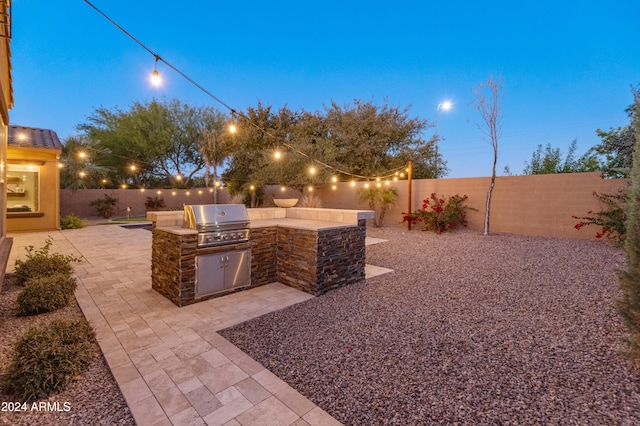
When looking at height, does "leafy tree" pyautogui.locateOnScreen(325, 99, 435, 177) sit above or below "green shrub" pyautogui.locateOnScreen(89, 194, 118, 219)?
above

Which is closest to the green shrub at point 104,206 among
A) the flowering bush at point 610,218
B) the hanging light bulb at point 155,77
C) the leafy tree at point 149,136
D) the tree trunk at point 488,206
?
the leafy tree at point 149,136

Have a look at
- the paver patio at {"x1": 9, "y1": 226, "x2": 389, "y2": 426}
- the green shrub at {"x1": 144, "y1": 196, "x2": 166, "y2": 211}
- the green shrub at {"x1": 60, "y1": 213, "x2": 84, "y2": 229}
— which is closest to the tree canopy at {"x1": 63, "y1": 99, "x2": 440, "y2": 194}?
the green shrub at {"x1": 144, "y1": 196, "x2": 166, "y2": 211}

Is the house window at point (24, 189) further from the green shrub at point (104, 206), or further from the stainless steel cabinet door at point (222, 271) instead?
the stainless steel cabinet door at point (222, 271)

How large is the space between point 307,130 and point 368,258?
31.8 feet

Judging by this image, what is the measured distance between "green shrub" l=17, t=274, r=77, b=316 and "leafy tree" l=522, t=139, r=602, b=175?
13.4 m

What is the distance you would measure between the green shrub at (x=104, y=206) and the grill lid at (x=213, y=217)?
14.0 metres

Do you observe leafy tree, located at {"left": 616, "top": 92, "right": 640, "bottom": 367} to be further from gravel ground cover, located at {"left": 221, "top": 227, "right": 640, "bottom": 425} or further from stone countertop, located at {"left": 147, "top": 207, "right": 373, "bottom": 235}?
stone countertop, located at {"left": 147, "top": 207, "right": 373, "bottom": 235}

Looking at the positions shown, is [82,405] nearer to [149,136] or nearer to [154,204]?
[154,204]

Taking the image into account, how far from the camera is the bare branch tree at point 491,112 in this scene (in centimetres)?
835

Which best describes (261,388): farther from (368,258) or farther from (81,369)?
(368,258)

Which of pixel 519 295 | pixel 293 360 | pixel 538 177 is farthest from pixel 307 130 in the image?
pixel 293 360

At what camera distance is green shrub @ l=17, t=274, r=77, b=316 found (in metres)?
3.22

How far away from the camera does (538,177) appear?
7887mm

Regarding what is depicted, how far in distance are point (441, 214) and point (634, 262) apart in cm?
710
